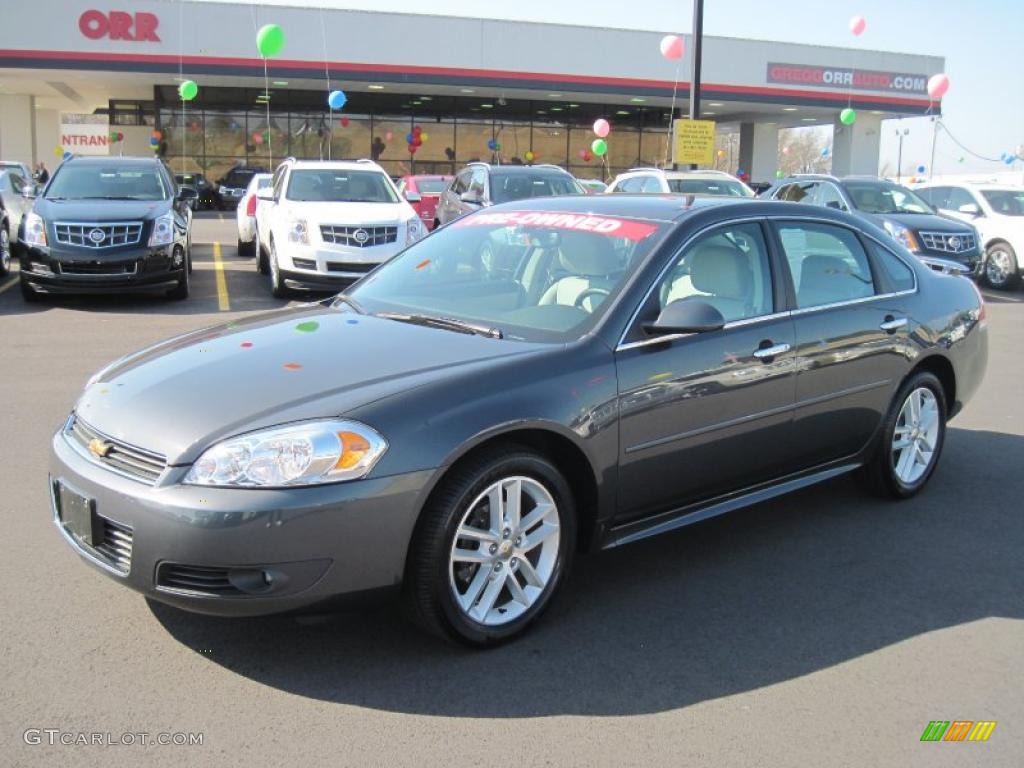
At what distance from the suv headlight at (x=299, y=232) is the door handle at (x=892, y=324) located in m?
8.33

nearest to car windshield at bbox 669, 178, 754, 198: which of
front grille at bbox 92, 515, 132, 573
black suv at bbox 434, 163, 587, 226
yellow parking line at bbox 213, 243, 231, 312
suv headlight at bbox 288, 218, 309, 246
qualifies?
black suv at bbox 434, 163, 587, 226

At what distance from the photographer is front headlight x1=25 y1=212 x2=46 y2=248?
1127 cm

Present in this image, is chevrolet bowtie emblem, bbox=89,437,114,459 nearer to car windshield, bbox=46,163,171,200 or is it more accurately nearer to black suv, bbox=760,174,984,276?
car windshield, bbox=46,163,171,200

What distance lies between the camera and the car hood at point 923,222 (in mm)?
14914

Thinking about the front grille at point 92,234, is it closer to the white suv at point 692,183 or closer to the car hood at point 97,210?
the car hood at point 97,210

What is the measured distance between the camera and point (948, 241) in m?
15.0

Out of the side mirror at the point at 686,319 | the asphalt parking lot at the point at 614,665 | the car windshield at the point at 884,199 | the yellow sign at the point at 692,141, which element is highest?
the yellow sign at the point at 692,141

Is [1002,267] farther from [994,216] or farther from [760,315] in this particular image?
[760,315]

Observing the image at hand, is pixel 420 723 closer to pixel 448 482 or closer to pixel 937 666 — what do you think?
pixel 448 482

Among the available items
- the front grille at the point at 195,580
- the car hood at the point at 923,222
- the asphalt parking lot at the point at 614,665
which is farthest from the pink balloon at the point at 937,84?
the front grille at the point at 195,580

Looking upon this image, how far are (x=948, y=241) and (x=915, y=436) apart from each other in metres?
10.8

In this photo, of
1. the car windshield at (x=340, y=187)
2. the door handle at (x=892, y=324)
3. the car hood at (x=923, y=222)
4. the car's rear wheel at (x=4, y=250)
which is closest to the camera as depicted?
the door handle at (x=892, y=324)

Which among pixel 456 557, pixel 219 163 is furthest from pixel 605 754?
pixel 219 163

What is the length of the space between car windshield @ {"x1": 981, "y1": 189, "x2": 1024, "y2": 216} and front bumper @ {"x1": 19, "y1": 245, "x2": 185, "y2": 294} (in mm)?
13421
